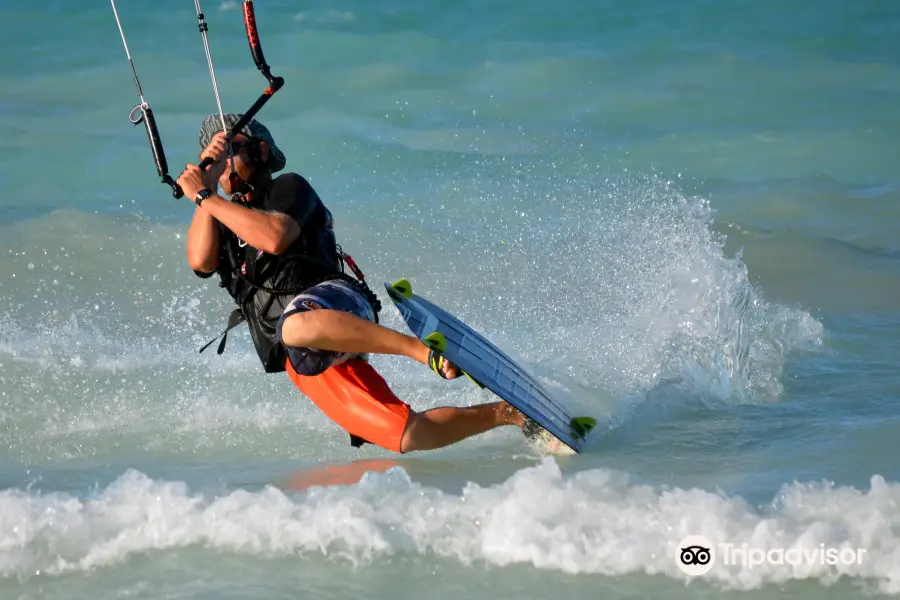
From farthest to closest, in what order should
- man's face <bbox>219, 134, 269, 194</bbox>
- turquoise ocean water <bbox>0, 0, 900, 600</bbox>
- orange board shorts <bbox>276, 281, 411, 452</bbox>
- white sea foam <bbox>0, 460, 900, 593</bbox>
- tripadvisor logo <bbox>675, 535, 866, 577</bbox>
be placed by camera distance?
man's face <bbox>219, 134, 269, 194</bbox> → orange board shorts <bbox>276, 281, 411, 452</bbox> → turquoise ocean water <bbox>0, 0, 900, 600</bbox> → white sea foam <bbox>0, 460, 900, 593</bbox> → tripadvisor logo <bbox>675, 535, 866, 577</bbox>

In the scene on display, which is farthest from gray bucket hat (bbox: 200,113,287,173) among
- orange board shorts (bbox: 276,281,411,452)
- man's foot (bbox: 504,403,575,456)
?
man's foot (bbox: 504,403,575,456)

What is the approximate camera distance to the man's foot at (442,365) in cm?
435

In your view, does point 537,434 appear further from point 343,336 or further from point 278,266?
point 278,266

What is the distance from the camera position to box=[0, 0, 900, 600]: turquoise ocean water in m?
3.81

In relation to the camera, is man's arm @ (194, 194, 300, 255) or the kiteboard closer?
man's arm @ (194, 194, 300, 255)

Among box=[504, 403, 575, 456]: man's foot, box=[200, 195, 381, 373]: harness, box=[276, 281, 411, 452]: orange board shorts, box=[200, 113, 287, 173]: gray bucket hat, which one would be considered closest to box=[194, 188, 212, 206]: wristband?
box=[200, 195, 381, 373]: harness

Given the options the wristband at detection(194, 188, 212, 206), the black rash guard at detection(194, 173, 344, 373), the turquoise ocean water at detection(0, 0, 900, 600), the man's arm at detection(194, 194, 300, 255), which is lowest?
the turquoise ocean water at detection(0, 0, 900, 600)

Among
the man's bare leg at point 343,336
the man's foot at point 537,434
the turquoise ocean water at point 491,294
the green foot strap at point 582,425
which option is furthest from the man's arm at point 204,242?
the green foot strap at point 582,425

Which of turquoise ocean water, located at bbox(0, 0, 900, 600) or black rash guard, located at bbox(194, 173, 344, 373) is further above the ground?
black rash guard, located at bbox(194, 173, 344, 373)

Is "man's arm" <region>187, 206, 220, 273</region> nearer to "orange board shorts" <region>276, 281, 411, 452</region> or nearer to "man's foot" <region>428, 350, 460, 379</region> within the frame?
"orange board shorts" <region>276, 281, 411, 452</region>

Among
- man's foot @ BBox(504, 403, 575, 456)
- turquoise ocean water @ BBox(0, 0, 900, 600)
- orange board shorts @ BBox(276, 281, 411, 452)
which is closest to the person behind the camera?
turquoise ocean water @ BBox(0, 0, 900, 600)

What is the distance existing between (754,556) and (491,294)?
4.38m

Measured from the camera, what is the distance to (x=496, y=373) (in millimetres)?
4617

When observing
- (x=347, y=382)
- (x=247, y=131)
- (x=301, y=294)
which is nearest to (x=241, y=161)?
(x=247, y=131)
